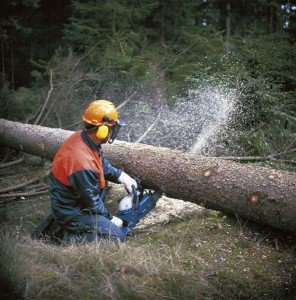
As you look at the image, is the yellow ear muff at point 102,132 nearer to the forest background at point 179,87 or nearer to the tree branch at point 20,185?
the tree branch at point 20,185

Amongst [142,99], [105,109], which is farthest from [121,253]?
[142,99]

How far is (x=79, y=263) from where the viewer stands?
2.39 m

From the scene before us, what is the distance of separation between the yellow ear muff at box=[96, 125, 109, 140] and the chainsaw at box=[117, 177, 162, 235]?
70 cm

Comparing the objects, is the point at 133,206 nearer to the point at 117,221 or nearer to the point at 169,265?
the point at 117,221

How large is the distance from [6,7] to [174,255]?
9.70 metres

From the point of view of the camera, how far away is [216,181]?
12.0 ft

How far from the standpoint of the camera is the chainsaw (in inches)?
138

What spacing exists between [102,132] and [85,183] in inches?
23.3

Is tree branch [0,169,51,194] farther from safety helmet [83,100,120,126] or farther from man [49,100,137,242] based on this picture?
safety helmet [83,100,120,126]

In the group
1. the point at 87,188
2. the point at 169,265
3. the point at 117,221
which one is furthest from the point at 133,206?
the point at 169,265

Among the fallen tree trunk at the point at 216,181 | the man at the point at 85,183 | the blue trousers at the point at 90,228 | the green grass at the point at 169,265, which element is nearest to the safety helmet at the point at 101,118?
the man at the point at 85,183

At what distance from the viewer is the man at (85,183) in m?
3.12

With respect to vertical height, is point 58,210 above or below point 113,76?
below

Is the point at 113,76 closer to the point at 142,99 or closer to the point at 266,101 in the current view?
the point at 142,99
